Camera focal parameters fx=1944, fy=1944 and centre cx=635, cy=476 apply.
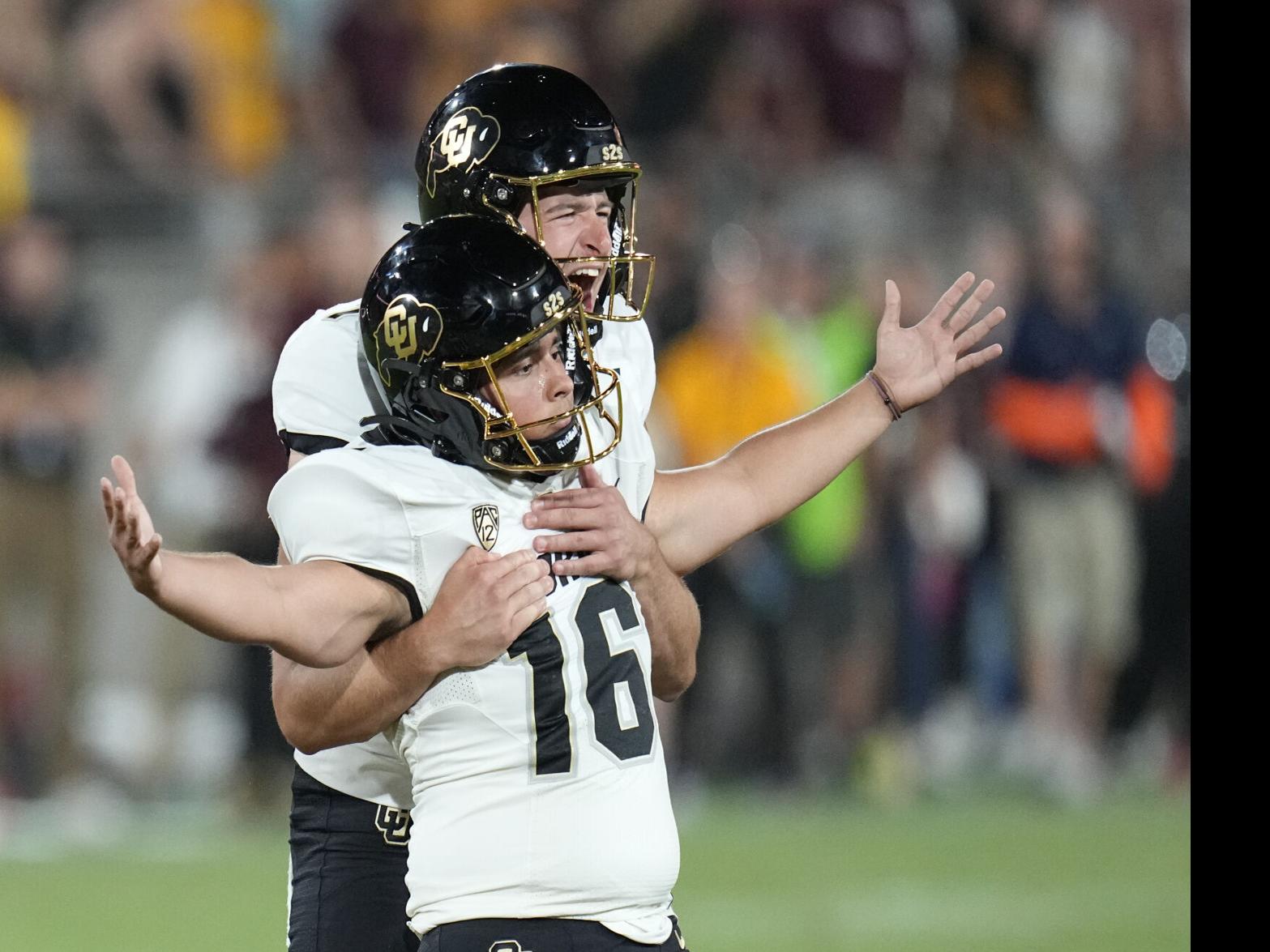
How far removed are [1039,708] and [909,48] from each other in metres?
3.26

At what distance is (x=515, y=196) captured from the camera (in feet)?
9.84

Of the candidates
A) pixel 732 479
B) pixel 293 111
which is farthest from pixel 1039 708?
pixel 732 479

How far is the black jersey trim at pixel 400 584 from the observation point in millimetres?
2544

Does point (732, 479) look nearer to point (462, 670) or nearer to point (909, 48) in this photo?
point (462, 670)

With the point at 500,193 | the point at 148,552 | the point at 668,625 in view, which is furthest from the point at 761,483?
the point at 148,552

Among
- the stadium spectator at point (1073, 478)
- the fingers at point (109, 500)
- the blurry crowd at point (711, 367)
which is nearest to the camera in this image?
the fingers at point (109, 500)

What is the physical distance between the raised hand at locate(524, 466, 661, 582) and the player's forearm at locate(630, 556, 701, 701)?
0.35 feet

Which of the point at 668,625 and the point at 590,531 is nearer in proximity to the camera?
the point at 590,531

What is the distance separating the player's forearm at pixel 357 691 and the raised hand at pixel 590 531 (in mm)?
224

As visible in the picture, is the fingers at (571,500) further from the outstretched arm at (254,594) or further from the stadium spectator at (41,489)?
the stadium spectator at (41,489)

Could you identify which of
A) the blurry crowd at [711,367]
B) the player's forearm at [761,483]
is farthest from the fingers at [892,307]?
the blurry crowd at [711,367]

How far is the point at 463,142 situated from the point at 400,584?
31.7 inches

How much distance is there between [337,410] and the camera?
2879mm

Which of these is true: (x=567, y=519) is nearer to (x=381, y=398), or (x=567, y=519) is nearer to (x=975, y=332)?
(x=381, y=398)
